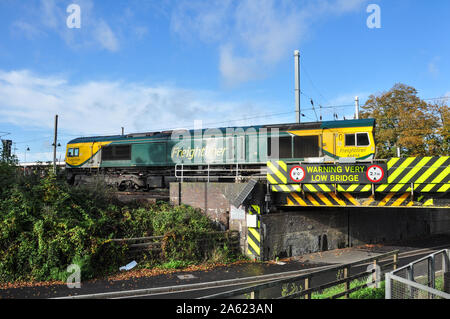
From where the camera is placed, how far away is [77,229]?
42.3 ft

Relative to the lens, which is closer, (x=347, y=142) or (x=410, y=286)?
(x=410, y=286)

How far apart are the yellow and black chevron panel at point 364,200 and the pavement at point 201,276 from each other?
2659 mm

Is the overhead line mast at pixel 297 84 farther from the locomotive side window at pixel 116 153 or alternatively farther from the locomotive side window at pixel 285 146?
the locomotive side window at pixel 116 153

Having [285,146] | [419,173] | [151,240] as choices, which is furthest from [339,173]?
[151,240]

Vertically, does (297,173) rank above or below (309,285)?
above

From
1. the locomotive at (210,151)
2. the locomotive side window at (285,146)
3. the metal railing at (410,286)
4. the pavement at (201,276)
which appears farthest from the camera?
the locomotive side window at (285,146)

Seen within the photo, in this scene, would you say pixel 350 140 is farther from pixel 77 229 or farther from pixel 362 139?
pixel 77 229

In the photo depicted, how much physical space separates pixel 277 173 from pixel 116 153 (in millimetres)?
13016

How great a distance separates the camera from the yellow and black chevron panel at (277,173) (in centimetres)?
1580
